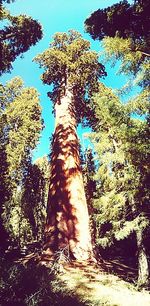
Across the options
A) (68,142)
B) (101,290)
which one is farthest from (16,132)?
(101,290)

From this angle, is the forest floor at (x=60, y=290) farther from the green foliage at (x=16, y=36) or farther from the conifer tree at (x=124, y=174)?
the green foliage at (x=16, y=36)

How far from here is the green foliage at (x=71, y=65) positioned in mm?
15445

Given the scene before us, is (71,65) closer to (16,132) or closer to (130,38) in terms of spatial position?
(130,38)

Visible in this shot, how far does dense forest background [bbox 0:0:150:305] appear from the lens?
29.9 ft

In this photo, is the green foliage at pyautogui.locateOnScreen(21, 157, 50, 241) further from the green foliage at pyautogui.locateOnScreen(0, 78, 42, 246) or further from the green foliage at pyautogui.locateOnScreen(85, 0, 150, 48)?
the green foliage at pyautogui.locateOnScreen(85, 0, 150, 48)

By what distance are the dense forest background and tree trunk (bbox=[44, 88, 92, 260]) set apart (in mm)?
558

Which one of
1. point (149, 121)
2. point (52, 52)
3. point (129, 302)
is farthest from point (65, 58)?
point (129, 302)

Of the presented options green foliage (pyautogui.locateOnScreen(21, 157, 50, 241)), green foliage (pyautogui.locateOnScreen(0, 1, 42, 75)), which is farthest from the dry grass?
green foliage (pyautogui.locateOnScreen(21, 157, 50, 241))

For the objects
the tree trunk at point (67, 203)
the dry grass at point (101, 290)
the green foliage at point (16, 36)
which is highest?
the green foliage at point (16, 36)

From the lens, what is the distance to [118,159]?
14.2 m

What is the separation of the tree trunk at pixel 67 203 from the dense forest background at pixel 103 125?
558 mm

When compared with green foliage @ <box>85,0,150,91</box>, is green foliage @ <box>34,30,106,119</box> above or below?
above

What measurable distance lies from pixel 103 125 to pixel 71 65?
3711mm

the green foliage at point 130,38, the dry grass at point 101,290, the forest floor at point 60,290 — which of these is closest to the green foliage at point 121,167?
the green foliage at point 130,38
